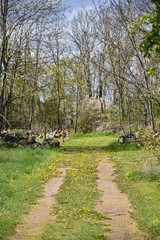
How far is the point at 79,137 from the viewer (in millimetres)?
26203

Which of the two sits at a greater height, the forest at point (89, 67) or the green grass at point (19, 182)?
the forest at point (89, 67)

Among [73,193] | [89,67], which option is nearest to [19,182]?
[73,193]

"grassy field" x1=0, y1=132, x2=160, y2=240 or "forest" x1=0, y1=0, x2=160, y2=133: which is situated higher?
"forest" x1=0, y1=0, x2=160, y2=133

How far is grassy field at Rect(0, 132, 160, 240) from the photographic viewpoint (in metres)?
5.71

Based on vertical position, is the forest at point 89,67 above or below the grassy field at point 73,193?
above

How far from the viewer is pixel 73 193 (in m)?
8.48

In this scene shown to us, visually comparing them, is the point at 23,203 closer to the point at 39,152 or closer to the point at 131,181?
the point at 131,181

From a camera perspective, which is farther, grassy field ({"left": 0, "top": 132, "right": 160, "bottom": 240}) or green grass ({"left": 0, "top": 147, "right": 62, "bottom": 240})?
green grass ({"left": 0, "top": 147, "right": 62, "bottom": 240})

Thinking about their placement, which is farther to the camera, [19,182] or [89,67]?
[89,67]

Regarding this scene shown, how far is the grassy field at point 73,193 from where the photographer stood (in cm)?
571

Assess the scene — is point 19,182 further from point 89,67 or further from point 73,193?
point 89,67

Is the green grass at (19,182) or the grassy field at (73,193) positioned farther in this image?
the green grass at (19,182)

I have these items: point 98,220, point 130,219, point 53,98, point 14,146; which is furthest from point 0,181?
point 53,98

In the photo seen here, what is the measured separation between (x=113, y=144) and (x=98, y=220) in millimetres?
14291
